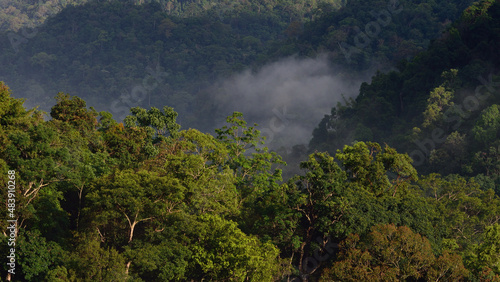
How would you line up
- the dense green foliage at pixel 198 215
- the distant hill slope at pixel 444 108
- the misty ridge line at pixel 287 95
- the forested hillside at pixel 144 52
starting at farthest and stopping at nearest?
the forested hillside at pixel 144 52
the misty ridge line at pixel 287 95
the distant hill slope at pixel 444 108
the dense green foliage at pixel 198 215

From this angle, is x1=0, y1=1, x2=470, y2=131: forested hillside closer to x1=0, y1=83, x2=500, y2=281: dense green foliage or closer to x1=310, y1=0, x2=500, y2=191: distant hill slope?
x1=310, y1=0, x2=500, y2=191: distant hill slope

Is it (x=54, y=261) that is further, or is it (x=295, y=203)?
(x=295, y=203)

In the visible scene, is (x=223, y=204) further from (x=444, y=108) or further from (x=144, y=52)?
(x=144, y=52)

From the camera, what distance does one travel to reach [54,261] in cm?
2714

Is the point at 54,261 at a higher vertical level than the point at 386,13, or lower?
lower

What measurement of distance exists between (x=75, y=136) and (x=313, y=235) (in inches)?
553

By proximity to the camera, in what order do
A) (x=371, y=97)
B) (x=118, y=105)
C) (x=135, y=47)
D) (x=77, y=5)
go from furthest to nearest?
(x=77, y=5) → (x=135, y=47) → (x=118, y=105) → (x=371, y=97)

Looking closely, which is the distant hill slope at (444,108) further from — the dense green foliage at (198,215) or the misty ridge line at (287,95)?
the misty ridge line at (287,95)

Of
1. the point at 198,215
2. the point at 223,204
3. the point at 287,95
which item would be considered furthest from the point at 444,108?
the point at 287,95

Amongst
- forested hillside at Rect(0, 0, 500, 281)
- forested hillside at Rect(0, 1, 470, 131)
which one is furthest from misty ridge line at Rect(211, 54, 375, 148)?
forested hillside at Rect(0, 0, 500, 281)

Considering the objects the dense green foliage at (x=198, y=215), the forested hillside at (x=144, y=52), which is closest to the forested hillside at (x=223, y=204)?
the dense green foliage at (x=198, y=215)

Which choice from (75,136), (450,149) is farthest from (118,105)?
(75,136)

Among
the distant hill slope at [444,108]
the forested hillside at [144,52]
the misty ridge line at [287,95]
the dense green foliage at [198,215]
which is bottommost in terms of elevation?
the dense green foliage at [198,215]

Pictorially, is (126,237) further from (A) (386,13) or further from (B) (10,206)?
(A) (386,13)
